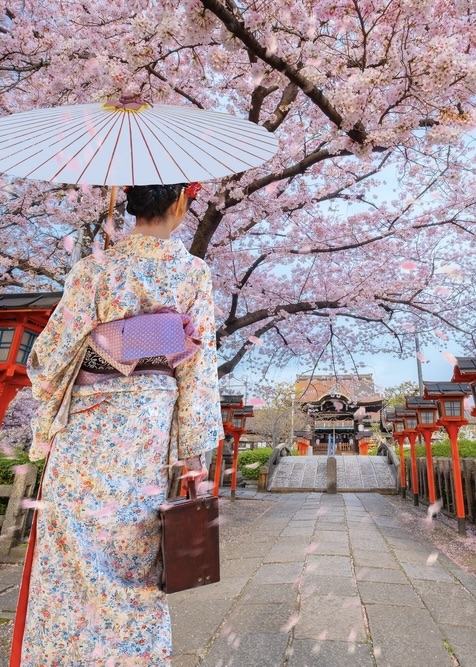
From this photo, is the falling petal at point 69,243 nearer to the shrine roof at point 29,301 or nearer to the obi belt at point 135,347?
the shrine roof at point 29,301

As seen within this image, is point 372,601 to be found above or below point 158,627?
below

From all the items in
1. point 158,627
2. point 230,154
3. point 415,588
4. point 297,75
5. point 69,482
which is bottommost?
point 415,588

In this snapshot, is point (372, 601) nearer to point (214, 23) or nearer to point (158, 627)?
point (158, 627)

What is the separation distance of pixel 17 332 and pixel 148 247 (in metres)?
1.76

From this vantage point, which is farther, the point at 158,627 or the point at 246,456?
the point at 246,456

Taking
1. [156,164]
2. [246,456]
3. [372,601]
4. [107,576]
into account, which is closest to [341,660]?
[372,601]

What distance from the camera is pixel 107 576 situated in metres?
1.60

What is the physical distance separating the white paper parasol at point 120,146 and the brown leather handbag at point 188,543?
4.46ft

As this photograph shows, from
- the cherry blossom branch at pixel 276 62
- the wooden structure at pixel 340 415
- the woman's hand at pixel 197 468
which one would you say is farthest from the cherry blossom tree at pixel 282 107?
the wooden structure at pixel 340 415

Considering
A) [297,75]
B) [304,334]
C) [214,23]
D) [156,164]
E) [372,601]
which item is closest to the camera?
[156,164]

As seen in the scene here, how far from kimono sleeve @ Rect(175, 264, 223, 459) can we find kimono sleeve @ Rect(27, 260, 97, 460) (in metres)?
0.39

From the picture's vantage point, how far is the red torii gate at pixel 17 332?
313 cm

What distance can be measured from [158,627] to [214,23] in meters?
3.87

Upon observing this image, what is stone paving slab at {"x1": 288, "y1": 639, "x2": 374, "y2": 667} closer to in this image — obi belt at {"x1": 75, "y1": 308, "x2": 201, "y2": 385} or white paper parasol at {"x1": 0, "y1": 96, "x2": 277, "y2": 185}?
obi belt at {"x1": 75, "y1": 308, "x2": 201, "y2": 385}
